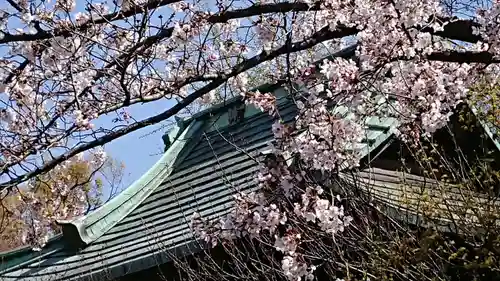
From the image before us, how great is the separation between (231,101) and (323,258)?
10.9ft

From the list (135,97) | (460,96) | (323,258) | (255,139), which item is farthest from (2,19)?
(255,139)

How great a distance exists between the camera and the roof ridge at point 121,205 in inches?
263

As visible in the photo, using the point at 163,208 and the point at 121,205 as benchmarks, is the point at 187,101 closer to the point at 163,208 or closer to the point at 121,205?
the point at 163,208

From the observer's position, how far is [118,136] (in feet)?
13.5

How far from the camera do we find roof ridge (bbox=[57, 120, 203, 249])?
669 cm

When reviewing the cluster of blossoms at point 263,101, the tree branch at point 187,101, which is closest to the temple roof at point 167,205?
the cluster of blossoms at point 263,101

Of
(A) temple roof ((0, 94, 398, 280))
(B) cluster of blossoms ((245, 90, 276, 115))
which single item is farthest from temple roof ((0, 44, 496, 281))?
(B) cluster of blossoms ((245, 90, 276, 115))

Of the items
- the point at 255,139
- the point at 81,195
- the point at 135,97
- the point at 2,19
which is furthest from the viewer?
the point at 81,195

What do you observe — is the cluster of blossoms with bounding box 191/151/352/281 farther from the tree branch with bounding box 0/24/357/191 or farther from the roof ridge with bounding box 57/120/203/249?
the roof ridge with bounding box 57/120/203/249

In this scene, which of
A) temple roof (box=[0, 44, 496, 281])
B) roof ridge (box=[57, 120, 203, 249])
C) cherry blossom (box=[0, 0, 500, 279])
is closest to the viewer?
cherry blossom (box=[0, 0, 500, 279])

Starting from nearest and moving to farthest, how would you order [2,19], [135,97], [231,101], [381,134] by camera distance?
[2,19] < [135,97] < [381,134] < [231,101]

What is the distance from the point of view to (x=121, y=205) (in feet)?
23.5

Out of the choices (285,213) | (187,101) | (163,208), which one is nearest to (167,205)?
(163,208)

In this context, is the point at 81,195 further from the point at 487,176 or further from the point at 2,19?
the point at 487,176
